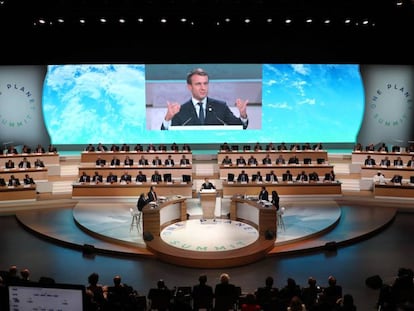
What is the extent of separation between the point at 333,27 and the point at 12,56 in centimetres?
1275

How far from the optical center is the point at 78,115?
19781mm

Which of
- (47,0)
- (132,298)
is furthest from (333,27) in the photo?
(132,298)

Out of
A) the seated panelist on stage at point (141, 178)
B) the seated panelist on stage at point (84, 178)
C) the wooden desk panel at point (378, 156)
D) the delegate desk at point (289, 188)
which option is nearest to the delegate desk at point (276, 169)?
the delegate desk at point (289, 188)

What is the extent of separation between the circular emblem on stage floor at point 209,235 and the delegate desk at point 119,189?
249cm

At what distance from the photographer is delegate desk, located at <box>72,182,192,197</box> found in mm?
15617

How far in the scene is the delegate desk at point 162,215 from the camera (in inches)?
448

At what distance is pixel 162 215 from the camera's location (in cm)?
1243

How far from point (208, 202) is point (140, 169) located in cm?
448

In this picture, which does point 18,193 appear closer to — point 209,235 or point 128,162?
point 128,162

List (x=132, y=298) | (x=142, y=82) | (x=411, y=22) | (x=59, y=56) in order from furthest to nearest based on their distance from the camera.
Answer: (x=142, y=82)
(x=59, y=56)
(x=411, y=22)
(x=132, y=298)

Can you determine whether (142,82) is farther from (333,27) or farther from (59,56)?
(333,27)

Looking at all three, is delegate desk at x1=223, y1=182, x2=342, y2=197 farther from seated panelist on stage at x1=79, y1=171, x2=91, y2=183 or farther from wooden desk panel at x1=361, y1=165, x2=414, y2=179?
seated panelist on stage at x1=79, y1=171, x2=91, y2=183

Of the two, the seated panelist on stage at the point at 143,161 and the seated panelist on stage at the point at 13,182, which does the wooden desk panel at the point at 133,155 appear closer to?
the seated panelist on stage at the point at 143,161

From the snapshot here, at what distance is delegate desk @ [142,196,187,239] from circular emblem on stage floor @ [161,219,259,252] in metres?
0.22
